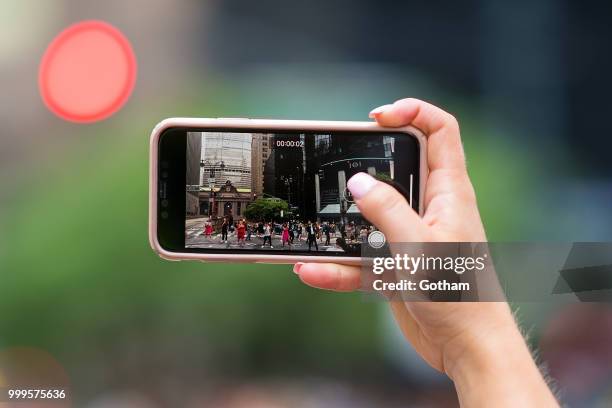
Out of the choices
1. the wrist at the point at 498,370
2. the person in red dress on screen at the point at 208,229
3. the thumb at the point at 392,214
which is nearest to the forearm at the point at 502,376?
the wrist at the point at 498,370

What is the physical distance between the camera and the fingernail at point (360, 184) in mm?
567

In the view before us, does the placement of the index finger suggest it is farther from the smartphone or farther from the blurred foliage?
the blurred foliage

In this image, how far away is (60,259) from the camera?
3.76 feet

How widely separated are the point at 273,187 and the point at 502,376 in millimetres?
353

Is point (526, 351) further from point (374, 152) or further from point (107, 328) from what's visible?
point (107, 328)

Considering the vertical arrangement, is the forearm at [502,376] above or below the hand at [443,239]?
below

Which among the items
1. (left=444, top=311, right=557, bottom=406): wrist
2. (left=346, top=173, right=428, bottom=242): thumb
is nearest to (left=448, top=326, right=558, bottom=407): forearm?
(left=444, top=311, right=557, bottom=406): wrist

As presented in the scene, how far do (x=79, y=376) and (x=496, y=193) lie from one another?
1120mm

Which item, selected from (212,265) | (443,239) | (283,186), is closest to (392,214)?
(443,239)

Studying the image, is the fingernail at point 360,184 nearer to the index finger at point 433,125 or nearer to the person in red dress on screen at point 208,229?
the index finger at point 433,125

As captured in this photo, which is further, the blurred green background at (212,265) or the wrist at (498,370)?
the blurred green background at (212,265)

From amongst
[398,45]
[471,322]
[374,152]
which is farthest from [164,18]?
[471,322]

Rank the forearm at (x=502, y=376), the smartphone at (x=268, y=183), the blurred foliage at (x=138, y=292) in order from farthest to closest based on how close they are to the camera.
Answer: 1. the blurred foliage at (x=138, y=292)
2. the smartphone at (x=268, y=183)
3. the forearm at (x=502, y=376)

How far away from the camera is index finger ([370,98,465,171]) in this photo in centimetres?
58
